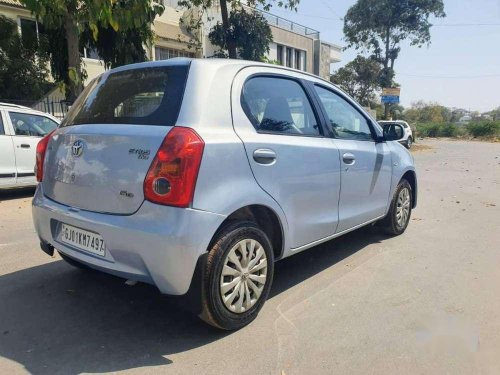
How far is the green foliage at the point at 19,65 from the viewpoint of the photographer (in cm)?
1421

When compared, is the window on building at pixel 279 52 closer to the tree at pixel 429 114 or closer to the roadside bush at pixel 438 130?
the roadside bush at pixel 438 130

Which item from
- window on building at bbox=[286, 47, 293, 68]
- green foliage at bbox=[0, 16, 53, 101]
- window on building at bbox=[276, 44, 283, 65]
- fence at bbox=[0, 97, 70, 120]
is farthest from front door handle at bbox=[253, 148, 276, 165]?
window on building at bbox=[286, 47, 293, 68]

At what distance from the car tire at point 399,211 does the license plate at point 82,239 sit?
3.51 meters

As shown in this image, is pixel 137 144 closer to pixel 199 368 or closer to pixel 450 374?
pixel 199 368

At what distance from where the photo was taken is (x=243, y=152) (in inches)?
117

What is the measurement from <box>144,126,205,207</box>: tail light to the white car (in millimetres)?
5935

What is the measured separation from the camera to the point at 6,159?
7.48 metres

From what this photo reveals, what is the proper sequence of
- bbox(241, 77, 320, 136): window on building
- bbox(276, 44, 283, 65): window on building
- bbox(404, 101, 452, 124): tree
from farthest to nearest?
bbox(404, 101, 452, 124): tree < bbox(276, 44, 283, 65): window on building < bbox(241, 77, 320, 136): window on building

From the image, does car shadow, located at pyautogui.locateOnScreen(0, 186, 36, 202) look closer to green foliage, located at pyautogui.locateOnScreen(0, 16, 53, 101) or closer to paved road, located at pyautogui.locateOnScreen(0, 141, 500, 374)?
paved road, located at pyautogui.locateOnScreen(0, 141, 500, 374)

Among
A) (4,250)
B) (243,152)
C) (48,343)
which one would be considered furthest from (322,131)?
(4,250)

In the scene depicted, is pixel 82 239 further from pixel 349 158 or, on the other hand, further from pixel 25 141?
pixel 25 141

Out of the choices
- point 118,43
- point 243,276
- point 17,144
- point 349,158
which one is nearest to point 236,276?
point 243,276

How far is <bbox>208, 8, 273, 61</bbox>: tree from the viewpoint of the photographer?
18.8m

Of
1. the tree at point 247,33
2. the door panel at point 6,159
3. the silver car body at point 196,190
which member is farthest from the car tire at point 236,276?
the tree at point 247,33
